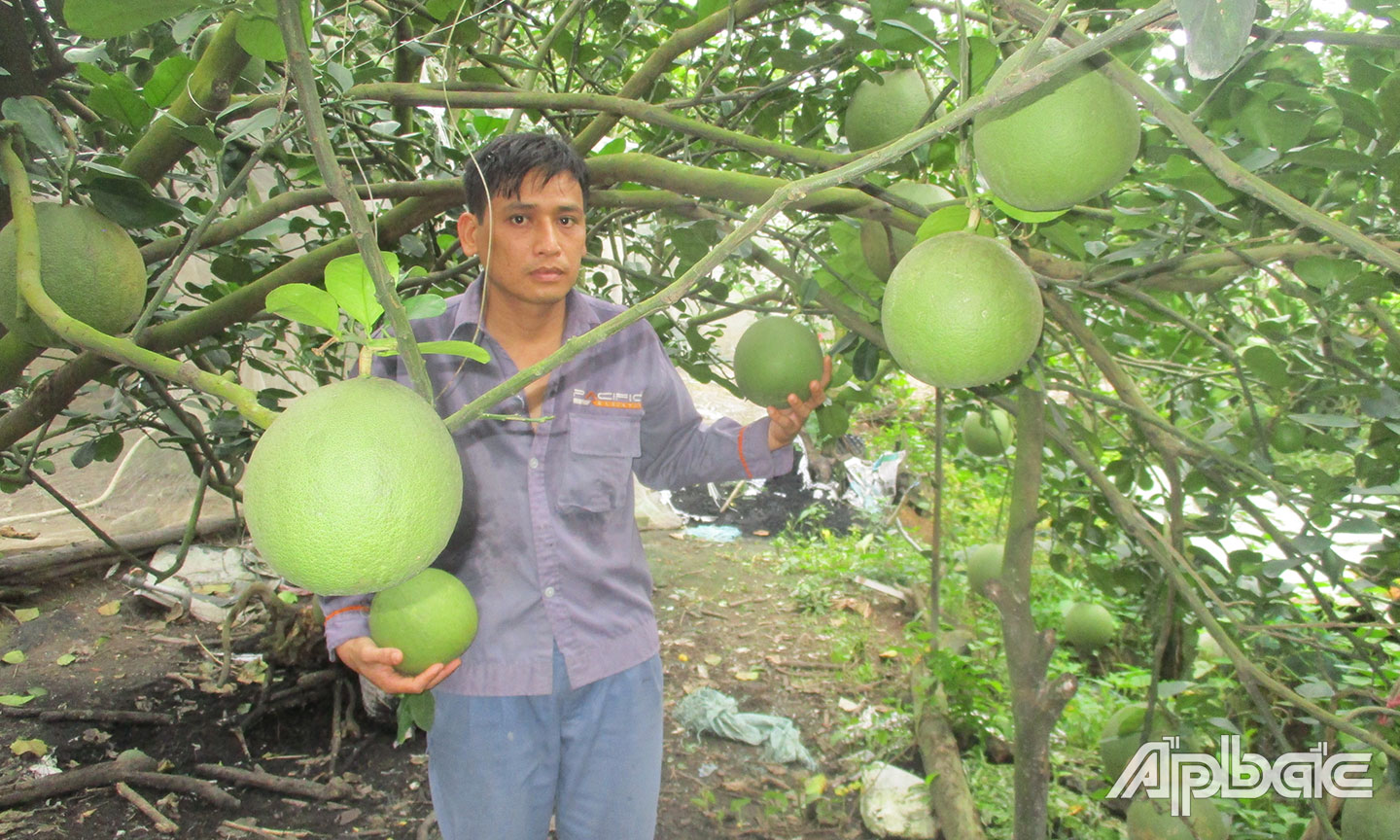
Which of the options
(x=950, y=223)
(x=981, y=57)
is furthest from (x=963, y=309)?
(x=981, y=57)

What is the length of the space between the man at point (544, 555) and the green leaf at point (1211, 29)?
1.14 m

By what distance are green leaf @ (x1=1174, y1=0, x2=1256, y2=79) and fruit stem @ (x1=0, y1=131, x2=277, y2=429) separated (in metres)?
0.64

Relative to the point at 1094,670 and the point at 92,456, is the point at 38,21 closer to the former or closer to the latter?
the point at 92,456

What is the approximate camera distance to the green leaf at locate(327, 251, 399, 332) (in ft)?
2.05

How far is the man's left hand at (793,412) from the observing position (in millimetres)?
1678

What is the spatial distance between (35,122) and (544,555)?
102 centimetres

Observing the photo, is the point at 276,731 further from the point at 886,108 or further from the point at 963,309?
the point at 963,309

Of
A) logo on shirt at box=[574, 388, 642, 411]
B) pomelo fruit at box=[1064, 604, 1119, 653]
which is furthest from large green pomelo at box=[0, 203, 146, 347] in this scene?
pomelo fruit at box=[1064, 604, 1119, 653]

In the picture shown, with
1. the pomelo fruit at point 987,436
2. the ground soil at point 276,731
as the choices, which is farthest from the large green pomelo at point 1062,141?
the ground soil at point 276,731

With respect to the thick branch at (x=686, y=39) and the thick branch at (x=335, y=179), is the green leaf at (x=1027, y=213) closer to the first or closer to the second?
the thick branch at (x=335, y=179)

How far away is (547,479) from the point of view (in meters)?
1.66

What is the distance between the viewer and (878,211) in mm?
1321

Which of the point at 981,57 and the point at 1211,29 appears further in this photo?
the point at 981,57

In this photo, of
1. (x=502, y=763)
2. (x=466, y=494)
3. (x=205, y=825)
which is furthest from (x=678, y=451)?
(x=205, y=825)
